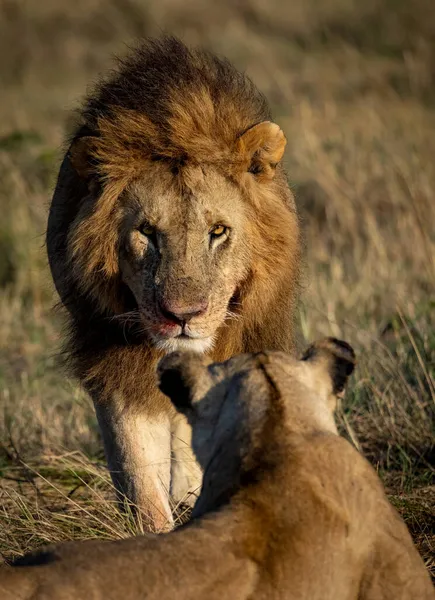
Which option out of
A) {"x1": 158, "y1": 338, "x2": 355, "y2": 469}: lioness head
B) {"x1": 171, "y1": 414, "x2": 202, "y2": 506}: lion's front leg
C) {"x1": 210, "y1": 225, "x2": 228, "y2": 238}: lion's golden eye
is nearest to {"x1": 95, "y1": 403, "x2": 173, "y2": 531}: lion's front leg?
{"x1": 171, "y1": 414, "x2": 202, "y2": 506}: lion's front leg

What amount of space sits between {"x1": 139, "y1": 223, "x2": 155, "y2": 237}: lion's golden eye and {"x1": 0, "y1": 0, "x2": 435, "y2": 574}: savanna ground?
0.98 m

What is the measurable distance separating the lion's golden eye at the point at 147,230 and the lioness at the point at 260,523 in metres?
1.53

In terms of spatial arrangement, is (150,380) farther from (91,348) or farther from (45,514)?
(45,514)

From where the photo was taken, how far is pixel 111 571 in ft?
8.50

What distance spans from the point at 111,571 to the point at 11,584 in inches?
8.3

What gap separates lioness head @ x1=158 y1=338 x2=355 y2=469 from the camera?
276 cm

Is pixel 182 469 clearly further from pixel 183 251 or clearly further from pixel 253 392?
pixel 253 392

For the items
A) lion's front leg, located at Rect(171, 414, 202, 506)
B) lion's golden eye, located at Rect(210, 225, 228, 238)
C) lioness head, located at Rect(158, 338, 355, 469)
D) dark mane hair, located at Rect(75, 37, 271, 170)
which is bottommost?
lion's front leg, located at Rect(171, 414, 202, 506)

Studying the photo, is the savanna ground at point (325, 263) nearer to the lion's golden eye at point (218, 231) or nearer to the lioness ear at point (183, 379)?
the lion's golden eye at point (218, 231)

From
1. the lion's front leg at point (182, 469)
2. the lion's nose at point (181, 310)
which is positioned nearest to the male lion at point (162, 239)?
the lion's nose at point (181, 310)

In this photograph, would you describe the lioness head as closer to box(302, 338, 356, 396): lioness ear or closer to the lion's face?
box(302, 338, 356, 396): lioness ear

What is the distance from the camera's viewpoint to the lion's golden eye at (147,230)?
4.40m

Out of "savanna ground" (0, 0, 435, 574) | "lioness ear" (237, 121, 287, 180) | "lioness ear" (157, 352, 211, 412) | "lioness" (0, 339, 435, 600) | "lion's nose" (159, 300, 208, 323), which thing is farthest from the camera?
"savanna ground" (0, 0, 435, 574)

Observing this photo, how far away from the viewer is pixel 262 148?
461cm
